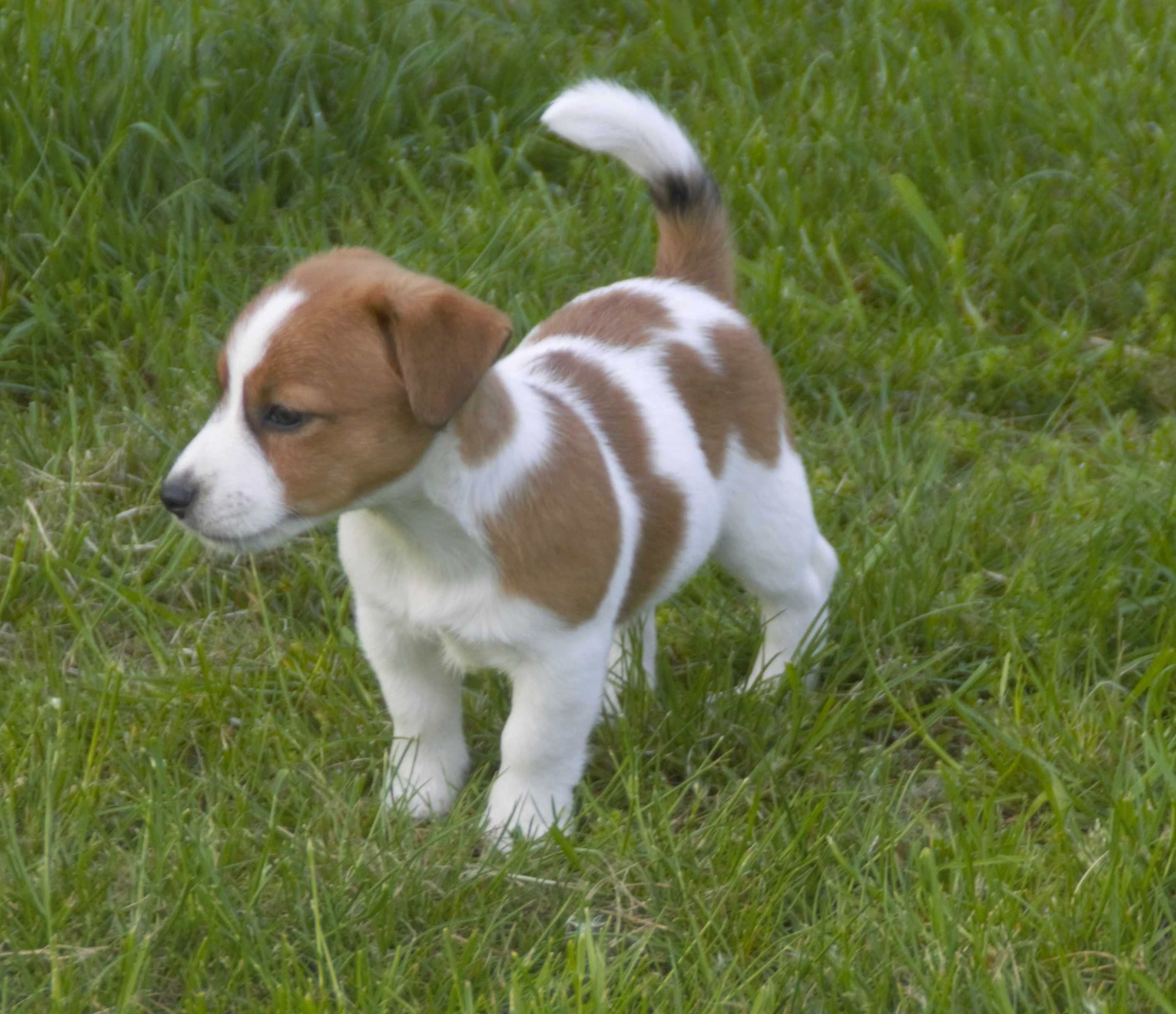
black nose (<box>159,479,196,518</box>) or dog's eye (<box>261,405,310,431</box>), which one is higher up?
dog's eye (<box>261,405,310,431</box>)

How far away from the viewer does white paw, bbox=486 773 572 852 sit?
133 inches

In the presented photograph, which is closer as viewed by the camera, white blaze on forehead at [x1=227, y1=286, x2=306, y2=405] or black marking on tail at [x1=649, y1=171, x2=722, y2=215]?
white blaze on forehead at [x1=227, y1=286, x2=306, y2=405]

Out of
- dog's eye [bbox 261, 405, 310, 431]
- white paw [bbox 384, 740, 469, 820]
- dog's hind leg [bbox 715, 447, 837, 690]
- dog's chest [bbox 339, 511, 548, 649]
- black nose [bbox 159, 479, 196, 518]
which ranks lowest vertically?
white paw [bbox 384, 740, 469, 820]

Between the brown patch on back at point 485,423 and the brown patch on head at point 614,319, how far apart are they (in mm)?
604

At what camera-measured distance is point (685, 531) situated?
11.7ft

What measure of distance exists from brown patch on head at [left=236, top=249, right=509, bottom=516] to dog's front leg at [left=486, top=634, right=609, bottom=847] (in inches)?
22.2

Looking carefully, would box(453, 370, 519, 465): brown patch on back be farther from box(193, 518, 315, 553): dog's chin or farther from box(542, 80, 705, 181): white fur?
box(542, 80, 705, 181): white fur

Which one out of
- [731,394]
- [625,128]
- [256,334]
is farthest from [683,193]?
[256,334]

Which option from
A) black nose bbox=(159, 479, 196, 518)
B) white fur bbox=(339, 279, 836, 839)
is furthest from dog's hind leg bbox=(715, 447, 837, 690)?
black nose bbox=(159, 479, 196, 518)

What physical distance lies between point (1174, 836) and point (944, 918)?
485 mm

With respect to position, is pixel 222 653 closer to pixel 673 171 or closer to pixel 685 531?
pixel 685 531

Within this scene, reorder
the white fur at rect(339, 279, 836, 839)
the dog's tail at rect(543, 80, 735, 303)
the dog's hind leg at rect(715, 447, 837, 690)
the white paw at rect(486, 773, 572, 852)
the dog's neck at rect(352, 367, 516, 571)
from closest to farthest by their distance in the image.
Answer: the dog's neck at rect(352, 367, 516, 571)
the white fur at rect(339, 279, 836, 839)
the white paw at rect(486, 773, 572, 852)
the dog's tail at rect(543, 80, 735, 303)
the dog's hind leg at rect(715, 447, 837, 690)

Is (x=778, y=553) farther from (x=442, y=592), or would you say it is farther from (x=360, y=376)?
(x=360, y=376)

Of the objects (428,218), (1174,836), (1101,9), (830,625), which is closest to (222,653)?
(830,625)
